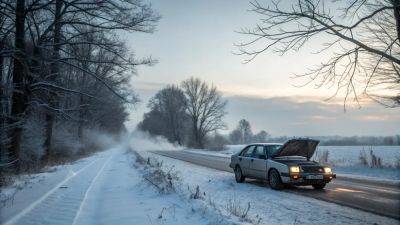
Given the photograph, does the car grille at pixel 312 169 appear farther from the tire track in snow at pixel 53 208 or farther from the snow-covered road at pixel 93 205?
the tire track in snow at pixel 53 208

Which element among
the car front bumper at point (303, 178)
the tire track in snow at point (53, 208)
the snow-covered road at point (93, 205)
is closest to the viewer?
the snow-covered road at point (93, 205)

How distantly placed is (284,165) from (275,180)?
2.62 feet

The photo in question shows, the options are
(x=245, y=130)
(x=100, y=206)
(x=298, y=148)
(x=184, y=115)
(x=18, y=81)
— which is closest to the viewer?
(x=100, y=206)

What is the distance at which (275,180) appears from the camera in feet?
50.5

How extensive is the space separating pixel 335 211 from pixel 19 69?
13.4 m

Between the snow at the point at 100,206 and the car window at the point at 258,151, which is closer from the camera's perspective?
the snow at the point at 100,206

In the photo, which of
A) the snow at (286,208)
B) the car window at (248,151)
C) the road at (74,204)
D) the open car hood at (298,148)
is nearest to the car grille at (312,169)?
the snow at (286,208)

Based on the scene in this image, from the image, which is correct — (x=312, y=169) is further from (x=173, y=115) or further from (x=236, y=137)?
(x=236, y=137)

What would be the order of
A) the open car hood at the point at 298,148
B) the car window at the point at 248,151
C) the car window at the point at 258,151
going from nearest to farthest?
the open car hood at the point at 298,148
the car window at the point at 258,151
the car window at the point at 248,151

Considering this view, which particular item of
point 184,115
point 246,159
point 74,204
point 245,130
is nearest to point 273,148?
point 246,159

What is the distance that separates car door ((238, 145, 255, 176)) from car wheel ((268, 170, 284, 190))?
1.85m

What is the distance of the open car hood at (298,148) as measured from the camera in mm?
15902

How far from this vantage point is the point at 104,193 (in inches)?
560

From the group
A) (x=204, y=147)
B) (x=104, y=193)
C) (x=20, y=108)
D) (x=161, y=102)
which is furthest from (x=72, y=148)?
(x=161, y=102)
